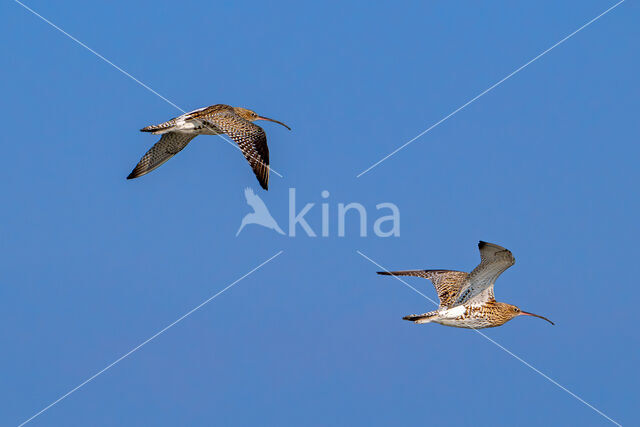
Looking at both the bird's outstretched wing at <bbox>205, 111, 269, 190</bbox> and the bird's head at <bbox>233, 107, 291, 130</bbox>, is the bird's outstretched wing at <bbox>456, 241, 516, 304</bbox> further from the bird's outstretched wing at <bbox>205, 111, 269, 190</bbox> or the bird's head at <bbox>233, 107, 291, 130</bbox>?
the bird's head at <bbox>233, 107, 291, 130</bbox>

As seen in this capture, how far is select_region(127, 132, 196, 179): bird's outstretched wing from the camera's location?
19.3 m

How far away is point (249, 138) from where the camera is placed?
17.1 m

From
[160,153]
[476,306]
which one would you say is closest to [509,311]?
[476,306]

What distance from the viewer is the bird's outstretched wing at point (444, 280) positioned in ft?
53.5

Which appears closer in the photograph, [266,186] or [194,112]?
[266,186]

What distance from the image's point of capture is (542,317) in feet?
Result: 54.9

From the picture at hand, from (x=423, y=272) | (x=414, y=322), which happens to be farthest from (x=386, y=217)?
(x=414, y=322)

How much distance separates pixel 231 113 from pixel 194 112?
29.2 inches

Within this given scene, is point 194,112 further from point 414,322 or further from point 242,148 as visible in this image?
point 414,322

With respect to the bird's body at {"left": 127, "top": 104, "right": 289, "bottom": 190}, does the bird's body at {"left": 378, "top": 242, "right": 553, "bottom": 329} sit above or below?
below

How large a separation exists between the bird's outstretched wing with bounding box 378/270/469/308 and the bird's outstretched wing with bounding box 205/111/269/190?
10.6 feet

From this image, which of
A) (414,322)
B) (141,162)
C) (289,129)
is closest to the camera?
(414,322)

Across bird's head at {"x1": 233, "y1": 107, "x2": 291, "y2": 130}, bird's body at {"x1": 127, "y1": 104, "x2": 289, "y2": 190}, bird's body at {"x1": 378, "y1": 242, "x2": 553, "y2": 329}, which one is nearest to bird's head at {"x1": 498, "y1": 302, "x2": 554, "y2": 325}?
bird's body at {"x1": 378, "y1": 242, "x2": 553, "y2": 329}

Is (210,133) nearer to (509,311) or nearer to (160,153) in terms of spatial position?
(160,153)
